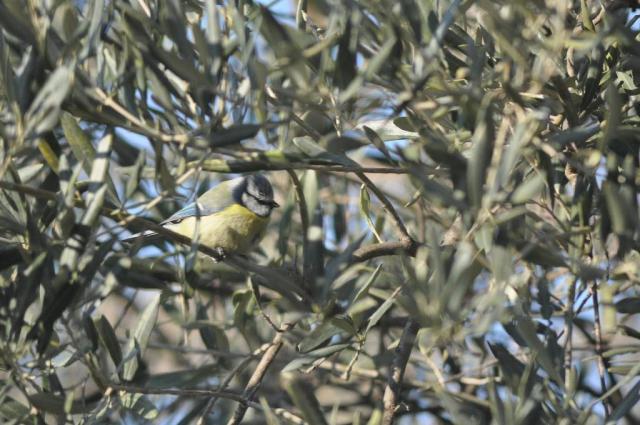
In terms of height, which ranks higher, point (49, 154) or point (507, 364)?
point (49, 154)

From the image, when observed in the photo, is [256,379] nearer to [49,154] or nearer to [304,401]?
[304,401]

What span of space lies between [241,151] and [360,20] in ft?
1.09

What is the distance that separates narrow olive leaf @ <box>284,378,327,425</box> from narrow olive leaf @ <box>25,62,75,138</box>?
0.59m

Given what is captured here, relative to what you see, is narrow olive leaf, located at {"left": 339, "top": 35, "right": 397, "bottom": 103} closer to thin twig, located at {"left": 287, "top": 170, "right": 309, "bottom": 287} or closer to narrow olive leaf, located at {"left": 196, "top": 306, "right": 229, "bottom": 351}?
thin twig, located at {"left": 287, "top": 170, "right": 309, "bottom": 287}

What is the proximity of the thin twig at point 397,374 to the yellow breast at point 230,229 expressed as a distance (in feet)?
4.42

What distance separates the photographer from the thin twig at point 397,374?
215 cm

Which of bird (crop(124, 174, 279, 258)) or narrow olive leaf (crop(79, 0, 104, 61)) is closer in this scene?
narrow olive leaf (crop(79, 0, 104, 61))

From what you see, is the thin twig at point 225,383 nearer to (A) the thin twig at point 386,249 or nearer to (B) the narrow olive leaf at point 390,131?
(A) the thin twig at point 386,249

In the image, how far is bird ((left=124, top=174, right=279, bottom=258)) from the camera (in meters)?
3.55

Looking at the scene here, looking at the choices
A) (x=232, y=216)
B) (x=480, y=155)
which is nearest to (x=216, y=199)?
(x=232, y=216)

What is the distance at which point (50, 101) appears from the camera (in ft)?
5.06

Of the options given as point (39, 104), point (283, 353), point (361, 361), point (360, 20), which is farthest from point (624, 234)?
point (283, 353)

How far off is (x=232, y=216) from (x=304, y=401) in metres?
2.02

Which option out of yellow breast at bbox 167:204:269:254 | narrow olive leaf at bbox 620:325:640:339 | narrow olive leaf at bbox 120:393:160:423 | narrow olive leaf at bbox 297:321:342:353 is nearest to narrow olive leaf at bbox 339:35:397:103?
narrow olive leaf at bbox 297:321:342:353
